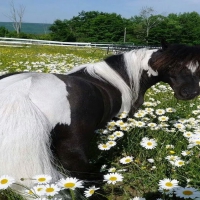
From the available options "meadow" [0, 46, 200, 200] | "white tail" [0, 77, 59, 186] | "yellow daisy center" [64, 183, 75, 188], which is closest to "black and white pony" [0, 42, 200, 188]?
"white tail" [0, 77, 59, 186]

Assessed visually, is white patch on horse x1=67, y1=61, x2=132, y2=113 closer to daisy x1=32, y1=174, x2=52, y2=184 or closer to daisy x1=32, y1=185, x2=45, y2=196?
daisy x1=32, y1=174, x2=52, y2=184

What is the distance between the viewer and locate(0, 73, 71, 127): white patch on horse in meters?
2.52

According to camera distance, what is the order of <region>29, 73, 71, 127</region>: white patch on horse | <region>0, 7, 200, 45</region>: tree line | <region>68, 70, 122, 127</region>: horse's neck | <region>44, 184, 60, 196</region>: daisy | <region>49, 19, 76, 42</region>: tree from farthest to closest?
<region>0, 7, 200, 45</region>: tree line
<region>49, 19, 76, 42</region>: tree
<region>68, 70, 122, 127</region>: horse's neck
<region>29, 73, 71, 127</region>: white patch on horse
<region>44, 184, 60, 196</region>: daisy

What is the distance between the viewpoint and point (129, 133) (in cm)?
391

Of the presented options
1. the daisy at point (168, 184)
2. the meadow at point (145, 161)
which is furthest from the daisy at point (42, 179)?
the daisy at point (168, 184)

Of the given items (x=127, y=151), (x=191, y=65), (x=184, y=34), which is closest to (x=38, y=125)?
(x=127, y=151)

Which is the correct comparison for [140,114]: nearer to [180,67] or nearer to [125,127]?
[125,127]

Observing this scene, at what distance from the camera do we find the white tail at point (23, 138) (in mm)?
2240

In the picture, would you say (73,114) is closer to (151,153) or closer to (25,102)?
(25,102)

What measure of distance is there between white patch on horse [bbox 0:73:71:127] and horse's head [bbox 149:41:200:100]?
1703mm

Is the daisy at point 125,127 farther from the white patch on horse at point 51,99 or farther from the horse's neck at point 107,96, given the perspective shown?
the white patch on horse at point 51,99

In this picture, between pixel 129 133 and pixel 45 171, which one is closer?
pixel 45 171

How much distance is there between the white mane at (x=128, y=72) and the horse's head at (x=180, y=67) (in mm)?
119

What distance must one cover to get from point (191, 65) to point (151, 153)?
1.20m
